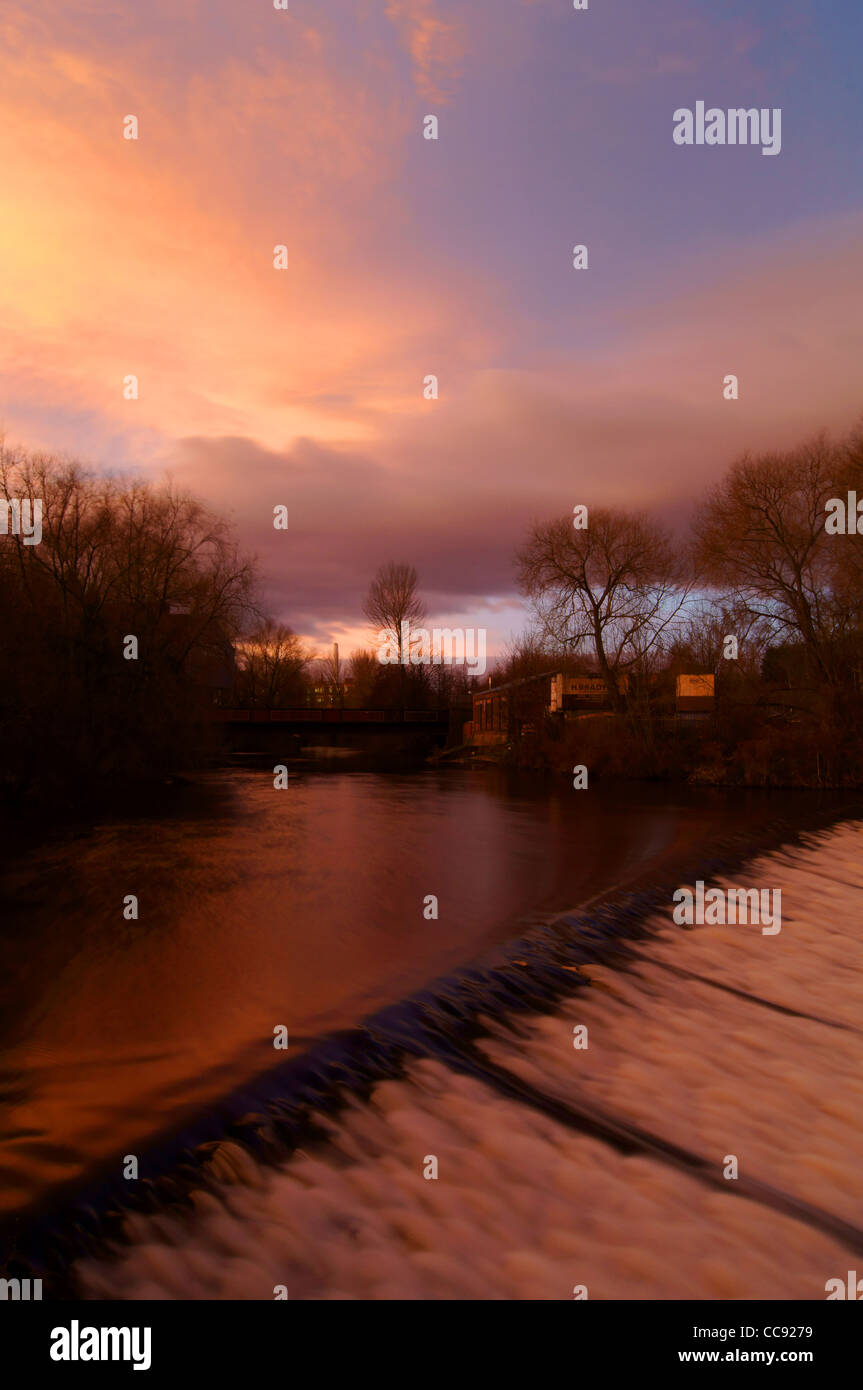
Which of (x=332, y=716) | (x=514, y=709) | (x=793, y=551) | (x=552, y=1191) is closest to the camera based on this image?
(x=552, y=1191)

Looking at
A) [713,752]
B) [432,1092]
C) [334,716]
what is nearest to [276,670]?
[334,716]

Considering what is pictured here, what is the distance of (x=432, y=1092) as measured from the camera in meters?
6.07

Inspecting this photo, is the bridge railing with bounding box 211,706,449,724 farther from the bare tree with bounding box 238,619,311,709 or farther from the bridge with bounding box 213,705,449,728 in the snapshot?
the bare tree with bounding box 238,619,311,709

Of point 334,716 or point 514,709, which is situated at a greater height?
point 514,709

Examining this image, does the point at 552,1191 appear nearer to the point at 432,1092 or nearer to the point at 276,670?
the point at 432,1092

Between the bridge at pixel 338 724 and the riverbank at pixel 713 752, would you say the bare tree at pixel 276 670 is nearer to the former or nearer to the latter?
the bridge at pixel 338 724

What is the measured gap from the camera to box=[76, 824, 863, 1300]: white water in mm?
4309

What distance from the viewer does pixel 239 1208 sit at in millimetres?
4672

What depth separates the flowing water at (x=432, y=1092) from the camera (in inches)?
175

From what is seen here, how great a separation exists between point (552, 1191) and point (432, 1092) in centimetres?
131

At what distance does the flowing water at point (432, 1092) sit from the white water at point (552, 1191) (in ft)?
0.06
